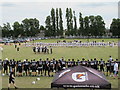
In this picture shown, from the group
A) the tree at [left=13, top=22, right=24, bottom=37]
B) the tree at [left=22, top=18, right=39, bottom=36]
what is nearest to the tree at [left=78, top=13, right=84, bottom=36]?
the tree at [left=22, top=18, right=39, bottom=36]

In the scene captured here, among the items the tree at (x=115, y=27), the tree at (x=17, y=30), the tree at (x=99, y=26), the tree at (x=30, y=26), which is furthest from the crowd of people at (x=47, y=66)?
the tree at (x=30, y=26)

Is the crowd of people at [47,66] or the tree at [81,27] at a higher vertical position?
the tree at [81,27]

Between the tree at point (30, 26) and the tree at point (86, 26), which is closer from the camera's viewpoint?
the tree at point (86, 26)

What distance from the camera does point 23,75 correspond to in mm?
16812

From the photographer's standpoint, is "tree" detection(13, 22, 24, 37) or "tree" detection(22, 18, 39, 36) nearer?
"tree" detection(13, 22, 24, 37)

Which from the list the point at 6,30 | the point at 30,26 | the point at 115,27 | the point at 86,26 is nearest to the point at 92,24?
the point at 86,26

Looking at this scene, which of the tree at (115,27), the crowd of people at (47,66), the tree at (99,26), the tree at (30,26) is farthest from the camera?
the tree at (30,26)

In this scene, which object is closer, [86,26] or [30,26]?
[86,26]

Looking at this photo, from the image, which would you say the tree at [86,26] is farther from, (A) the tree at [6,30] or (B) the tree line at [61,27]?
(A) the tree at [6,30]

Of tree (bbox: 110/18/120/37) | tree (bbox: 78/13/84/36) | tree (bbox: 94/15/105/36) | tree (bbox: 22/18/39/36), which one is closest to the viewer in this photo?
tree (bbox: 110/18/120/37)

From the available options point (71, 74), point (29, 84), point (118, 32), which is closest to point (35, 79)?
point (29, 84)

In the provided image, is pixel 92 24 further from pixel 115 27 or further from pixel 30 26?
pixel 30 26

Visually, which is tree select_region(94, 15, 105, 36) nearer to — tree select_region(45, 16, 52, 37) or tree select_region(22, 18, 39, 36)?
tree select_region(45, 16, 52, 37)

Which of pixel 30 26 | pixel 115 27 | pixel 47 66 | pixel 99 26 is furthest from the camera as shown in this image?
pixel 30 26
